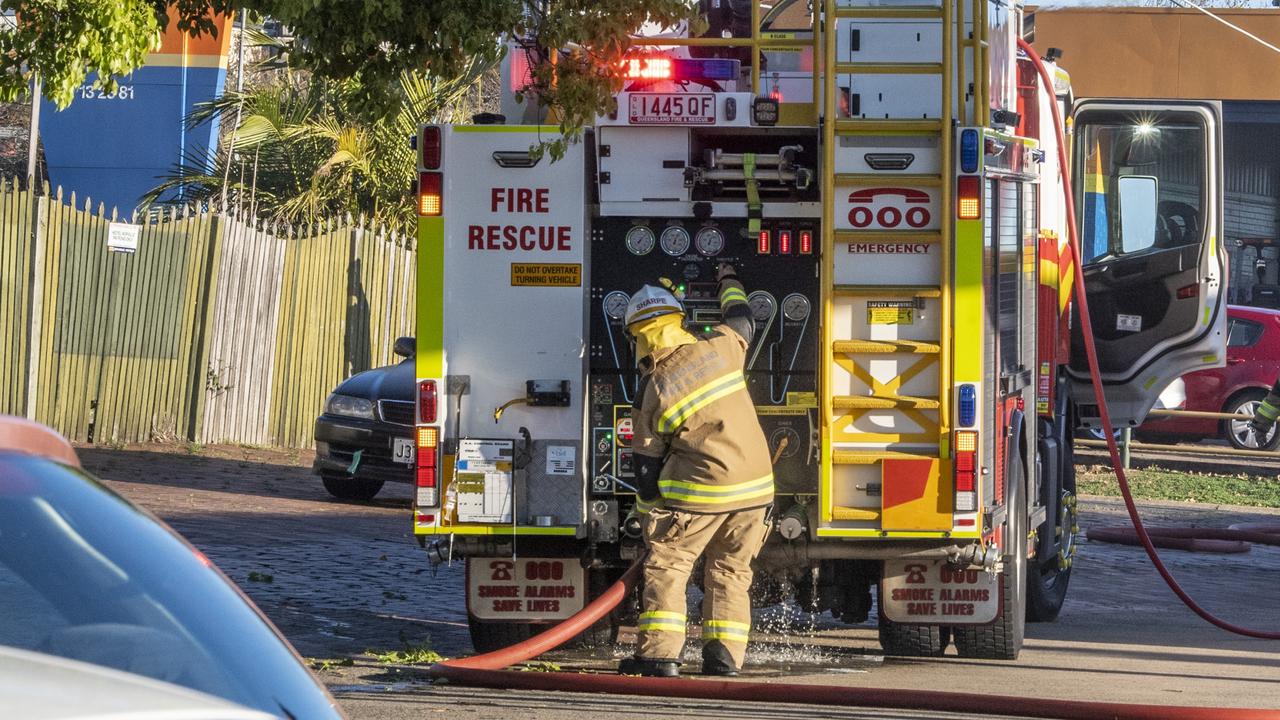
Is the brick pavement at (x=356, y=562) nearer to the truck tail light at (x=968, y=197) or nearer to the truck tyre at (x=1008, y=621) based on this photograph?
the truck tyre at (x=1008, y=621)

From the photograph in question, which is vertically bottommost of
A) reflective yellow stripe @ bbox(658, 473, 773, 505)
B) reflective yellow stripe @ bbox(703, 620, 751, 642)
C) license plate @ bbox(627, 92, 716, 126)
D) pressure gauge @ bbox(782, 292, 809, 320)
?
reflective yellow stripe @ bbox(703, 620, 751, 642)

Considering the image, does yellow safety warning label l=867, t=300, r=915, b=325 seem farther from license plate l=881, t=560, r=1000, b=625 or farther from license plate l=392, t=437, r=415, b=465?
license plate l=392, t=437, r=415, b=465

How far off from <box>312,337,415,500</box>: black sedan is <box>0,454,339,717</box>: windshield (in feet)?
36.7

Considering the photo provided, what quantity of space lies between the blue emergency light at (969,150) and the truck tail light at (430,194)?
2.37 meters

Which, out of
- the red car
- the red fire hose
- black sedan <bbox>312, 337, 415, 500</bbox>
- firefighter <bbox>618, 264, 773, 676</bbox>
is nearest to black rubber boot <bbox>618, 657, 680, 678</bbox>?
firefighter <bbox>618, 264, 773, 676</bbox>

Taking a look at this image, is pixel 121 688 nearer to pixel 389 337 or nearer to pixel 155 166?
pixel 389 337

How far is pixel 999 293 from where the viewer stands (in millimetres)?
8664

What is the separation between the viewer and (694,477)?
7.93 m

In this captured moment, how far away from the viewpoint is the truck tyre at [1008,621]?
8586mm

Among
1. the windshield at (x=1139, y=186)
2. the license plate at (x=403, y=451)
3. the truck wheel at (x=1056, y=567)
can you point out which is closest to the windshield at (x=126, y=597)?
the truck wheel at (x=1056, y=567)

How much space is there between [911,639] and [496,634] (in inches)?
80.3

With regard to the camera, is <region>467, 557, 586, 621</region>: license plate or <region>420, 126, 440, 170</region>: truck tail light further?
<region>467, 557, 586, 621</region>: license plate

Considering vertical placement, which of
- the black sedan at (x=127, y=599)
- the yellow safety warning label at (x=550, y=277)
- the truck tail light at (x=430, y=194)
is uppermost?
the truck tail light at (x=430, y=194)

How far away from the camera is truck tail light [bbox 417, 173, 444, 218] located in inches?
320
